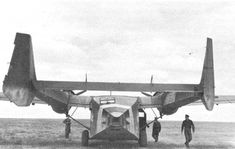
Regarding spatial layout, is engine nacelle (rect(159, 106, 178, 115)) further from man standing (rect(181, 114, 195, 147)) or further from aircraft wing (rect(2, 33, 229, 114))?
aircraft wing (rect(2, 33, 229, 114))

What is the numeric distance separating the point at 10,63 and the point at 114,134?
6.29 metres

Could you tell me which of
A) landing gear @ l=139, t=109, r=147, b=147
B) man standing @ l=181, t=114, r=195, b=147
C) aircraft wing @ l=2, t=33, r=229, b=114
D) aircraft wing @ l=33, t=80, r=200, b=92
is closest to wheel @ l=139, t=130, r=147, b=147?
landing gear @ l=139, t=109, r=147, b=147

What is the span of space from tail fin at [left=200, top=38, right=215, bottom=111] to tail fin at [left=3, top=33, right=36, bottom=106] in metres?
6.67

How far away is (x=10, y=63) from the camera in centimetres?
1352

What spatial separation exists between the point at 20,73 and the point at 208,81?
718cm

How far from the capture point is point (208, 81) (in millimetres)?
15570

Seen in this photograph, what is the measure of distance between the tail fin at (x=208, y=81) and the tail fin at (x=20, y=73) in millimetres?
6672

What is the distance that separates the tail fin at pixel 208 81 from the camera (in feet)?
50.6

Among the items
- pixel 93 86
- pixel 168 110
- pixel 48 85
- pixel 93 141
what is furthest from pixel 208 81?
pixel 93 141

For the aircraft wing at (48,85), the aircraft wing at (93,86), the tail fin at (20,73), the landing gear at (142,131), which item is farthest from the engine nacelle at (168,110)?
the tail fin at (20,73)

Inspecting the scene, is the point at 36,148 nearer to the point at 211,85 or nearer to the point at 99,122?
the point at 99,122

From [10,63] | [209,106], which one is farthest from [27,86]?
[209,106]

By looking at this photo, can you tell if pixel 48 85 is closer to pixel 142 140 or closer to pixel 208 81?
pixel 208 81

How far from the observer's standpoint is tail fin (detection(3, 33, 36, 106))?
1347 centimetres
